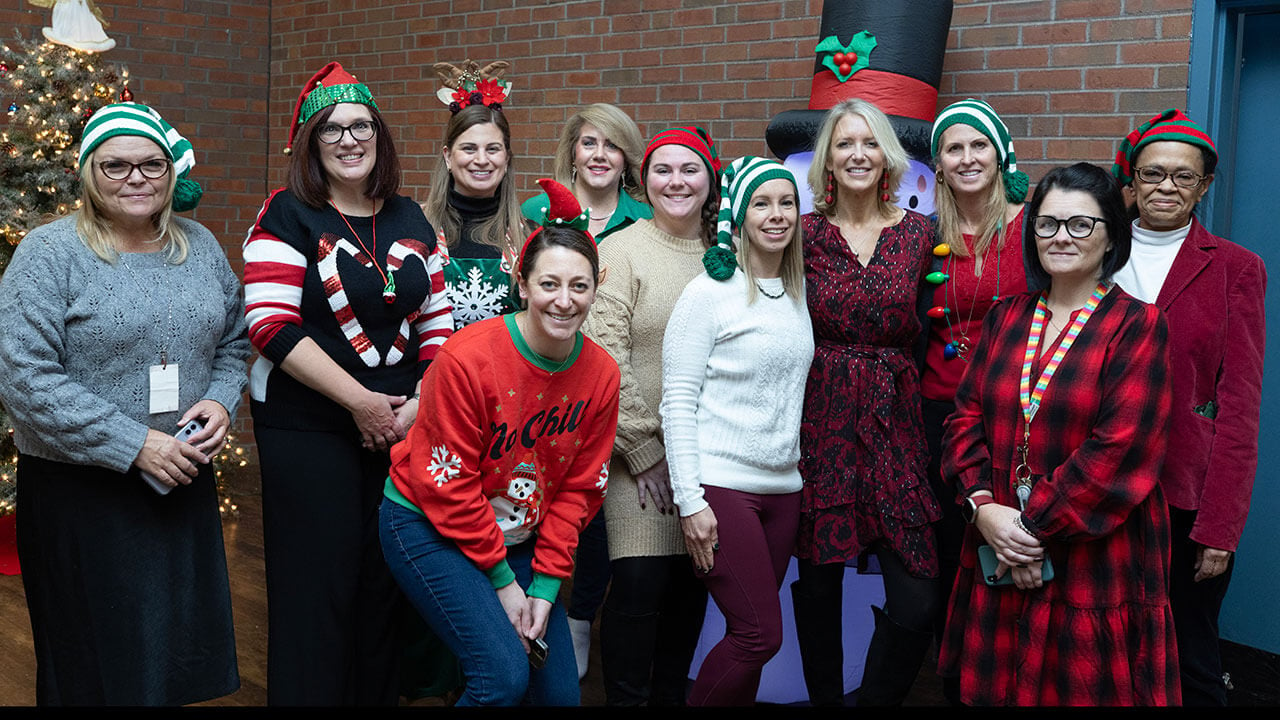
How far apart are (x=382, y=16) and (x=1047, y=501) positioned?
460 cm

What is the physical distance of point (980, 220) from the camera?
2.68 m

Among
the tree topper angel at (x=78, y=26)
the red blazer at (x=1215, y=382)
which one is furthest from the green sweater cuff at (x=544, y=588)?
the tree topper angel at (x=78, y=26)

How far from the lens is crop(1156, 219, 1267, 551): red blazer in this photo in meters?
2.31

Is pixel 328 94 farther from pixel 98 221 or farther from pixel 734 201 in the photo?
pixel 734 201

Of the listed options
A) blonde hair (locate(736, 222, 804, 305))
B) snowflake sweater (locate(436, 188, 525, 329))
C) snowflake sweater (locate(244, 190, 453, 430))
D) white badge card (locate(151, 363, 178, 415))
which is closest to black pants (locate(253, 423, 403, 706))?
snowflake sweater (locate(244, 190, 453, 430))

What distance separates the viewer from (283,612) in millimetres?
2549

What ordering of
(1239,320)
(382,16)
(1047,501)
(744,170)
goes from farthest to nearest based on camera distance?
1. (382,16)
2. (744,170)
3. (1239,320)
4. (1047,501)

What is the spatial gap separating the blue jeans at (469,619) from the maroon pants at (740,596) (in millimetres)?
355

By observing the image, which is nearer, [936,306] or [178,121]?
[936,306]

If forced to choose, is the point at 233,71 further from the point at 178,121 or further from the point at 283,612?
the point at 283,612

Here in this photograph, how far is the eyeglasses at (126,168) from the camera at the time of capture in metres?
2.33

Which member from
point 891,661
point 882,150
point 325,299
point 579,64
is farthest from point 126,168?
point 579,64

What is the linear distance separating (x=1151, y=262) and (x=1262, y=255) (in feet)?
4.10

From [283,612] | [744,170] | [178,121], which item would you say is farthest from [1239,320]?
[178,121]
